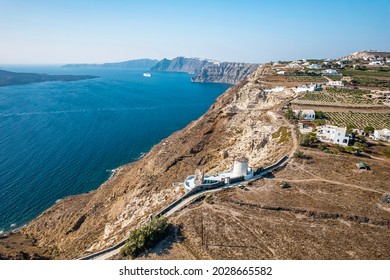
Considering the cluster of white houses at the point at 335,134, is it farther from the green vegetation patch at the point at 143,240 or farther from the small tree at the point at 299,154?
the green vegetation patch at the point at 143,240

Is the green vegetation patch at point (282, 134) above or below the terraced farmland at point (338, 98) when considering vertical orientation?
below

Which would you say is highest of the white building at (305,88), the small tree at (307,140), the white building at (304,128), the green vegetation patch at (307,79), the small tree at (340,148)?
the green vegetation patch at (307,79)

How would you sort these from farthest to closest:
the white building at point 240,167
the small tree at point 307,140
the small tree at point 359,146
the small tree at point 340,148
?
the small tree at point 307,140, the small tree at point 340,148, the small tree at point 359,146, the white building at point 240,167

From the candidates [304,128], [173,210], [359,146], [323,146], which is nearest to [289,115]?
[304,128]

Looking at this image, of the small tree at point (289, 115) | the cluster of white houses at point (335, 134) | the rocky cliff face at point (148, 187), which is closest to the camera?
the rocky cliff face at point (148, 187)

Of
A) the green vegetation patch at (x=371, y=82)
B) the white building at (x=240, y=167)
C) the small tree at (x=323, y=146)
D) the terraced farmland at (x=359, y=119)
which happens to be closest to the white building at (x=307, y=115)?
the terraced farmland at (x=359, y=119)

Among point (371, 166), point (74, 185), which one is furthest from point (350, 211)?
point (74, 185)

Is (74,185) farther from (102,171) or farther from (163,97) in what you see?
(163,97)
